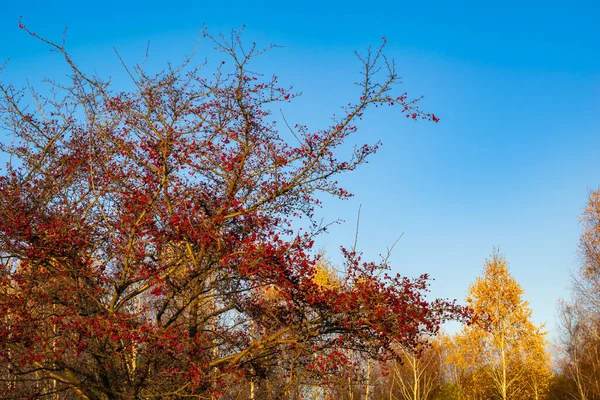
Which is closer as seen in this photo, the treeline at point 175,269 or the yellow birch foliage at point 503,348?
the treeline at point 175,269

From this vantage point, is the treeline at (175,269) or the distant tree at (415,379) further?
the distant tree at (415,379)

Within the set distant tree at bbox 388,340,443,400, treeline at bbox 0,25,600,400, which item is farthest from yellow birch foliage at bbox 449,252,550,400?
treeline at bbox 0,25,600,400

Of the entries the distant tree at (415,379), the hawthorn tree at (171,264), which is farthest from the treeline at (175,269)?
the distant tree at (415,379)

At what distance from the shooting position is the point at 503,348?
2112 cm

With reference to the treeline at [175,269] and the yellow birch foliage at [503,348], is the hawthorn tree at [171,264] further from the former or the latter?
the yellow birch foliage at [503,348]

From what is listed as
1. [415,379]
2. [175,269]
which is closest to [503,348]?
[415,379]

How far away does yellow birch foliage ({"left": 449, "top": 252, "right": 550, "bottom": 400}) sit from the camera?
69.3 ft

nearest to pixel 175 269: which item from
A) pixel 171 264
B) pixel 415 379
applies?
pixel 171 264

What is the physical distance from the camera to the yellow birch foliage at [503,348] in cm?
2111

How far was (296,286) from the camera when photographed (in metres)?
7.49

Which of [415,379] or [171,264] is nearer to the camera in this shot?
[171,264]

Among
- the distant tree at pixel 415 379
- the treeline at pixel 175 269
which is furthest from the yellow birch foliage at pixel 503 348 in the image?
the treeline at pixel 175 269

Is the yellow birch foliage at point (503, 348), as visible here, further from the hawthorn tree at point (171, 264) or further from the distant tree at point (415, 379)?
the hawthorn tree at point (171, 264)

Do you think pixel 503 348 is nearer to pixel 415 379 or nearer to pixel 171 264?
pixel 415 379
